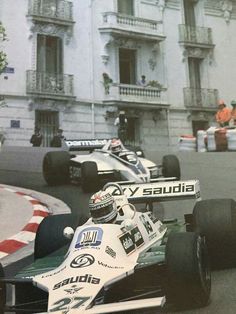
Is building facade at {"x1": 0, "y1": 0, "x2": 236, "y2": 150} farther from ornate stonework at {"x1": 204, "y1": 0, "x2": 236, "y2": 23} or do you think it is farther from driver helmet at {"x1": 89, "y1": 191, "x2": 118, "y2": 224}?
driver helmet at {"x1": 89, "y1": 191, "x2": 118, "y2": 224}

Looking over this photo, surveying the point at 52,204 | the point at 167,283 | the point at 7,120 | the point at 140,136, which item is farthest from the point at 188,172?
the point at 140,136

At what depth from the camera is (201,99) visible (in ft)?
71.1

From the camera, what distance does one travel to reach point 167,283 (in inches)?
109

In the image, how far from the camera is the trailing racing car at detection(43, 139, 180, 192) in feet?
23.0

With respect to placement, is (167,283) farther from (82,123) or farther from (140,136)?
(140,136)

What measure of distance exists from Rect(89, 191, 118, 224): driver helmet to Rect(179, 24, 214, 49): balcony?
19.9 metres

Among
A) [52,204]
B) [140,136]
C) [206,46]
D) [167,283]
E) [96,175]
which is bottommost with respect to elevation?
[167,283]

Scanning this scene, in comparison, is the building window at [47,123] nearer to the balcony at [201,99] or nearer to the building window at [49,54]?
the building window at [49,54]

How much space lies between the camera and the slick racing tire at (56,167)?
793 centimetres

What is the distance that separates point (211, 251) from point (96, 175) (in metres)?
3.84

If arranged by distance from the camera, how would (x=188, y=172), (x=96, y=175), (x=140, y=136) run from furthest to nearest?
(x=140, y=136) < (x=188, y=172) < (x=96, y=175)

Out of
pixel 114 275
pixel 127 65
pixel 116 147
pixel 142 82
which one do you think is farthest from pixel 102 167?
pixel 127 65

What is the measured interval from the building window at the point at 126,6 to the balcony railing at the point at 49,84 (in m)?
4.85

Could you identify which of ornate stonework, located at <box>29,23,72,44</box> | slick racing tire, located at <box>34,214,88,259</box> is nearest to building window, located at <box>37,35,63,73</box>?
ornate stonework, located at <box>29,23,72,44</box>
